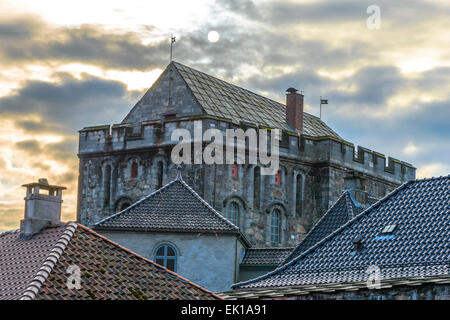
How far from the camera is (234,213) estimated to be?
43.4m

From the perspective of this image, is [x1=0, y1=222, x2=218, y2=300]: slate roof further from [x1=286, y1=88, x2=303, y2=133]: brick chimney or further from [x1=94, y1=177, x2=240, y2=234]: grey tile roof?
[x1=286, y1=88, x2=303, y2=133]: brick chimney

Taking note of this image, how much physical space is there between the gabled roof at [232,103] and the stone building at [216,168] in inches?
3.1

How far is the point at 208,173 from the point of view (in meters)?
42.6

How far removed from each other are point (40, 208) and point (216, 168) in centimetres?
1901

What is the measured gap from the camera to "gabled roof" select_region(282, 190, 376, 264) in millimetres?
32062

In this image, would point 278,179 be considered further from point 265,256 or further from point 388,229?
point 388,229

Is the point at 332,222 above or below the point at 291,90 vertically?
below

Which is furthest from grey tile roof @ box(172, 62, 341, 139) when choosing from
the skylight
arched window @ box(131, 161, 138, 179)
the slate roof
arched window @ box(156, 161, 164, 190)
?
the slate roof

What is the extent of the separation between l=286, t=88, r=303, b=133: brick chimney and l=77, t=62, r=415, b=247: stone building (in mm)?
2513

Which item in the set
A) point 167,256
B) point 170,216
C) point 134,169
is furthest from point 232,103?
point 167,256

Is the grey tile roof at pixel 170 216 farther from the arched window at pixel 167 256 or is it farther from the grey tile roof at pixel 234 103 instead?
the grey tile roof at pixel 234 103

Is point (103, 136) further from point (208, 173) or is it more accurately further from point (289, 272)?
point (289, 272)
